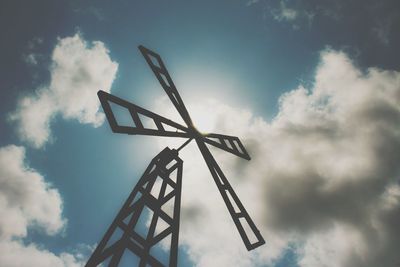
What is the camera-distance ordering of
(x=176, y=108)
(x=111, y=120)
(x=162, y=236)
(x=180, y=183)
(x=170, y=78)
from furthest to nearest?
(x=170, y=78)
(x=176, y=108)
(x=180, y=183)
(x=162, y=236)
(x=111, y=120)

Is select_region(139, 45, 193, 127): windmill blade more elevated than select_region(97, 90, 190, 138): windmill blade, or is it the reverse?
select_region(139, 45, 193, 127): windmill blade

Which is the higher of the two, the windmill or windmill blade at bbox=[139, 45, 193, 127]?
windmill blade at bbox=[139, 45, 193, 127]

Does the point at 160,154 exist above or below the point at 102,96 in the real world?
below

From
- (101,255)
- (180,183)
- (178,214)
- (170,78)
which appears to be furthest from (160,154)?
(170,78)

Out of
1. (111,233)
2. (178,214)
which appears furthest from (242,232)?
(111,233)

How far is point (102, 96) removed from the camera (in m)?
5.32

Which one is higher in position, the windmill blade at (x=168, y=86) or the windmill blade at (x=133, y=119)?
the windmill blade at (x=168, y=86)

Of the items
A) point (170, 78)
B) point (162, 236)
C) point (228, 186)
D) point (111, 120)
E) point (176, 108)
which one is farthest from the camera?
point (170, 78)

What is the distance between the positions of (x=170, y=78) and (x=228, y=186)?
3.74 meters

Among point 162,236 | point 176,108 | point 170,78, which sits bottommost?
point 162,236

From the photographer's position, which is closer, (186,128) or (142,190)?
(142,190)

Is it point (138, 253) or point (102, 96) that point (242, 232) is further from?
point (102, 96)

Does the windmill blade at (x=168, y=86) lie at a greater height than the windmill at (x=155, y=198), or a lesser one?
greater

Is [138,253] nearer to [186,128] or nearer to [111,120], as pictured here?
[111,120]
